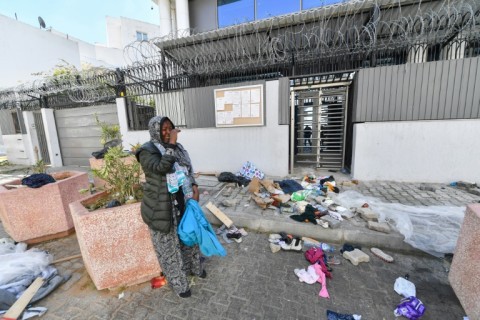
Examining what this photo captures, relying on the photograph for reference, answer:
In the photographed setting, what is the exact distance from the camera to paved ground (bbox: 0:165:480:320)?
1.94 meters

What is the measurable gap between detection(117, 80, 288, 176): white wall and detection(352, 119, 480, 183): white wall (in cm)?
195

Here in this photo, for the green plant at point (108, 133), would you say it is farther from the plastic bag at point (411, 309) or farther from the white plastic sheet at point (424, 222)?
the plastic bag at point (411, 309)

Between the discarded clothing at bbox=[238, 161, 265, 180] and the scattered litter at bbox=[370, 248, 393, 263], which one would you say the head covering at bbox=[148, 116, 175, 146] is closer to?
the scattered litter at bbox=[370, 248, 393, 263]

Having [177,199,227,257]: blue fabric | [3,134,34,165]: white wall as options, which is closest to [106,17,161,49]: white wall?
[3,134,34,165]: white wall

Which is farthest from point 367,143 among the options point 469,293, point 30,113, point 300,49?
point 30,113

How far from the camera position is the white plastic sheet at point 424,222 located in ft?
8.61

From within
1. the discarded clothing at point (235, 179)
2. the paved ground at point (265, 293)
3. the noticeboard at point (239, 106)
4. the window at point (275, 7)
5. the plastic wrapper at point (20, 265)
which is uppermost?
the window at point (275, 7)

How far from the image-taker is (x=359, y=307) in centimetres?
197

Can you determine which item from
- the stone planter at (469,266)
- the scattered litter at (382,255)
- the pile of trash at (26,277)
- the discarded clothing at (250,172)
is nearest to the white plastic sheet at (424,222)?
the scattered litter at (382,255)

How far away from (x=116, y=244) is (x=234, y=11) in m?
9.34

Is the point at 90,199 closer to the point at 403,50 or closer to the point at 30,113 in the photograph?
the point at 403,50

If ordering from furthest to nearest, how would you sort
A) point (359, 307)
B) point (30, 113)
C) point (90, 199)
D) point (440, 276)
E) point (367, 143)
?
point (30, 113) < point (367, 143) < point (90, 199) < point (440, 276) < point (359, 307)

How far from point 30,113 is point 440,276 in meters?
14.5

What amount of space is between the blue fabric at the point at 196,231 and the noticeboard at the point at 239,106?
3.96 metres
